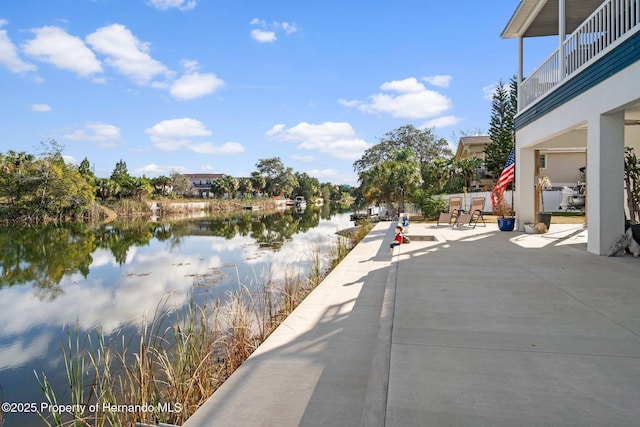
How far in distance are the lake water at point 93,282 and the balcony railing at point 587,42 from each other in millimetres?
6766

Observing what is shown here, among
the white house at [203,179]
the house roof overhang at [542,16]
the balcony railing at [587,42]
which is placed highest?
the white house at [203,179]

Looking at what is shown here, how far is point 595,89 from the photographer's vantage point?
707 centimetres

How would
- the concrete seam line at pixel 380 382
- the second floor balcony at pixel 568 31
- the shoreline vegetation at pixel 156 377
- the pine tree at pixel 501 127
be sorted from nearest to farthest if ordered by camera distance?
the concrete seam line at pixel 380 382
the shoreline vegetation at pixel 156 377
the second floor balcony at pixel 568 31
the pine tree at pixel 501 127

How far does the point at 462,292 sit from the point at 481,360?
193 cm

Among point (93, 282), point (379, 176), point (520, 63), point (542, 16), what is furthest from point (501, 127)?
point (93, 282)

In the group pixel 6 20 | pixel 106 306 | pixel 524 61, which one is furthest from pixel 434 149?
pixel 106 306

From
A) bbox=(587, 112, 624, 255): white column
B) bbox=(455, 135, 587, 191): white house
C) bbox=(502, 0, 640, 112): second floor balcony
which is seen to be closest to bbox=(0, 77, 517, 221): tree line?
bbox=(455, 135, 587, 191): white house

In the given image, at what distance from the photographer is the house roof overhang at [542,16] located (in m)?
9.34

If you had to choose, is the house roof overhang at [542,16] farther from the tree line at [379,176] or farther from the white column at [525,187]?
the tree line at [379,176]

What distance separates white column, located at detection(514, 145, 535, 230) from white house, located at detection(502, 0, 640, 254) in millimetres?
1142

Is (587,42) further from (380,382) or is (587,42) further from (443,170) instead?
(443,170)

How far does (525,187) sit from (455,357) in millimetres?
10187

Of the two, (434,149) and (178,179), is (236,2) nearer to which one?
(434,149)

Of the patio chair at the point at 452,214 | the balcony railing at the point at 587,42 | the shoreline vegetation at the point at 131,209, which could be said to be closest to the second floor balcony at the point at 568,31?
the balcony railing at the point at 587,42
